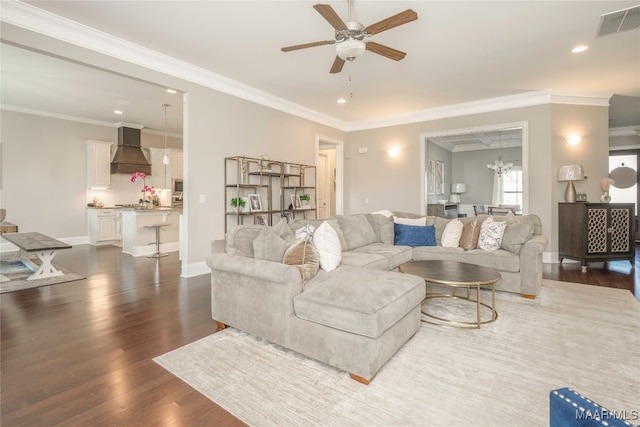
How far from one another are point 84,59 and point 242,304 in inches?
127

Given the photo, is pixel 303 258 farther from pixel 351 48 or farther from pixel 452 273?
pixel 351 48

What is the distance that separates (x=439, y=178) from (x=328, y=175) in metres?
3.54

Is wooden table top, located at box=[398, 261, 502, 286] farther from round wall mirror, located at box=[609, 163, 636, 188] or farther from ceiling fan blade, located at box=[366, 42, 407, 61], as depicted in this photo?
round wall mirror, located at box=[609, 163, 636, 188]

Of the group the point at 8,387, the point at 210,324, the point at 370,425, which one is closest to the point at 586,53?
the point at 370,425

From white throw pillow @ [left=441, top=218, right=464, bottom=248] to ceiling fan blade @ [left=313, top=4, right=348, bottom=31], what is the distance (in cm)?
295

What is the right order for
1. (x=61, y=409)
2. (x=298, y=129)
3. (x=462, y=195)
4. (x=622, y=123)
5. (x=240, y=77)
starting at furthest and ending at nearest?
(x=462, y=195) < (x=622, y=123) < (x=298, y=129) < (x=240, y=77) < (x=61, y=409)

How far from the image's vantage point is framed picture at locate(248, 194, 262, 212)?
17.2 ft

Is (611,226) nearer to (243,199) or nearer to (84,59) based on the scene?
(243,199)

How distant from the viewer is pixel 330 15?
8.04 feet

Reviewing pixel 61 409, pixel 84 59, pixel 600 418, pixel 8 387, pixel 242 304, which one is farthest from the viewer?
pixel 84 59

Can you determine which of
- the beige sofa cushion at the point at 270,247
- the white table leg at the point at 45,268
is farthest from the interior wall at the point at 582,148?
the white table leg at the point at 45,268

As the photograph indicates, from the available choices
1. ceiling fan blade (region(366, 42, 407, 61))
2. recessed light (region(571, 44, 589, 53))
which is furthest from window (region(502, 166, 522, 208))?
ceiling fan blade (region(366, 42, 407, 61))

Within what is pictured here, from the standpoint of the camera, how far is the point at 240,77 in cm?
474

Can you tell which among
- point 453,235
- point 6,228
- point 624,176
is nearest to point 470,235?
point 453,235
